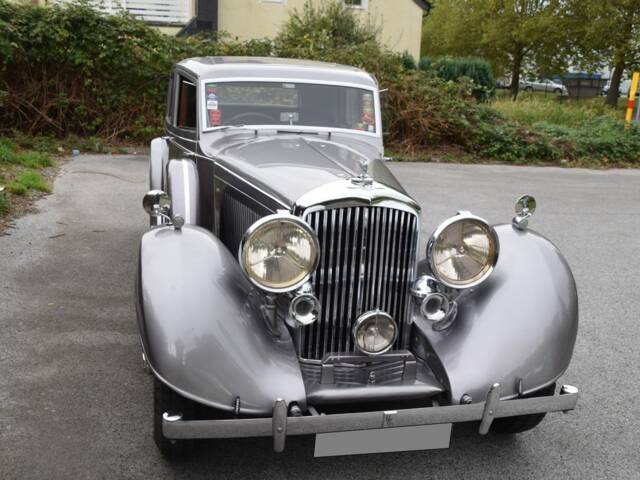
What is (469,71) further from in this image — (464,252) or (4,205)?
(464,252)

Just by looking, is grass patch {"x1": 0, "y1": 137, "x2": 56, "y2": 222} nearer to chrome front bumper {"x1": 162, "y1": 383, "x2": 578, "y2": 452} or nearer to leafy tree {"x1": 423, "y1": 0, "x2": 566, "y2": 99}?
chrome front bumper {"x1": 162, "y1": 383, "x2": 578, "y2": 452}

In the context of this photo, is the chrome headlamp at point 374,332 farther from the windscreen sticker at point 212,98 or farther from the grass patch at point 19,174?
the grass patch at point 19,174

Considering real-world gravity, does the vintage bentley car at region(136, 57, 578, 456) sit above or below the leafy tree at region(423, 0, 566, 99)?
below

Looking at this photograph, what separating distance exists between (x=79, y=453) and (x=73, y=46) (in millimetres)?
9663

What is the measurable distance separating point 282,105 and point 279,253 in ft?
6.72

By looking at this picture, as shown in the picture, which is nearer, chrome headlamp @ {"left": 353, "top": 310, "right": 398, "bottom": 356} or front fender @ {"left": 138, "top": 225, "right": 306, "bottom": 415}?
front fender @ {"left": 138, "top": 225, "right": 306, "bottom": 415}

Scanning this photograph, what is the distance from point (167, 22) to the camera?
60.8 feet

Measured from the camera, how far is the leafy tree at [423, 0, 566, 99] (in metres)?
26.5

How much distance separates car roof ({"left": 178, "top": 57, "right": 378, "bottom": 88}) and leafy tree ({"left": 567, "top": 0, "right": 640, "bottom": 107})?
2100 centimetres

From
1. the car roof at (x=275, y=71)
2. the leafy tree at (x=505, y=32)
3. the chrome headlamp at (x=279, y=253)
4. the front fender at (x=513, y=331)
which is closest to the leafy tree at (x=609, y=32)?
the leafy tree at (x=505, y=32)

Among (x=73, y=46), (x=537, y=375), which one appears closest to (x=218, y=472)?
(x=537, y=375)

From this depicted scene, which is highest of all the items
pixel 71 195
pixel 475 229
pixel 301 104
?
pixel 301 104

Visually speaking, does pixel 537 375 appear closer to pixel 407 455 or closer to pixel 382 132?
pixel 407 455

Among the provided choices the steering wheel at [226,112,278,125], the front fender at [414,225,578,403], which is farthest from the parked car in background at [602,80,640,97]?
the front fender at [414,225,578,403]
